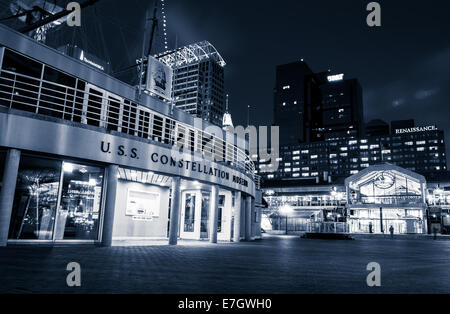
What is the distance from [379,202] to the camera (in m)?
57.2

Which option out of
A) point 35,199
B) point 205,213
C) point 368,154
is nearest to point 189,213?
point 205,213

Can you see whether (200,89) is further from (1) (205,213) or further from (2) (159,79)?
(1) (205,213)

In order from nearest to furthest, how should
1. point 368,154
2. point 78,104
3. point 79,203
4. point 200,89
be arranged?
point 79,203
point 78,104
point 200,89
point 368,154

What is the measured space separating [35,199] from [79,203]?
4.92 feet

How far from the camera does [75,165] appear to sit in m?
12.6

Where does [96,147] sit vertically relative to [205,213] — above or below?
above

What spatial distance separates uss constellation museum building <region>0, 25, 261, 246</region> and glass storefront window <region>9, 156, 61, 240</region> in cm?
3

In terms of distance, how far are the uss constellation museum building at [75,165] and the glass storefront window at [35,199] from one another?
0.10 ft

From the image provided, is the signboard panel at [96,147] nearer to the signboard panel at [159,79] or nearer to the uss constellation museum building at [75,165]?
the uss constellation museum building at [75,165]

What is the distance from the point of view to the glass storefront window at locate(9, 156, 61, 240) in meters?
11.2

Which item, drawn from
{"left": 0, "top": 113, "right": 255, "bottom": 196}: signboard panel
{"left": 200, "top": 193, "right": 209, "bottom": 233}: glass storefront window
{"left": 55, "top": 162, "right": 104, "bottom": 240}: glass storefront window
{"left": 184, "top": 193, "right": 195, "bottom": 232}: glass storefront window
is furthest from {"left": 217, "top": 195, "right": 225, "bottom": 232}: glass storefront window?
{"left": 55, "top": 162, "right": 104, "bottom": 240}: glass storefront window

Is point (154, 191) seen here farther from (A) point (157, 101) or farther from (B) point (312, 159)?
(B) point (312, 159)

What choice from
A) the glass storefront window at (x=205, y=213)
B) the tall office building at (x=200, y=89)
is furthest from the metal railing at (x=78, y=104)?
the tall office building at (x=200, y=89)

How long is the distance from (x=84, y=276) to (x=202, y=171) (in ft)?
38.4
